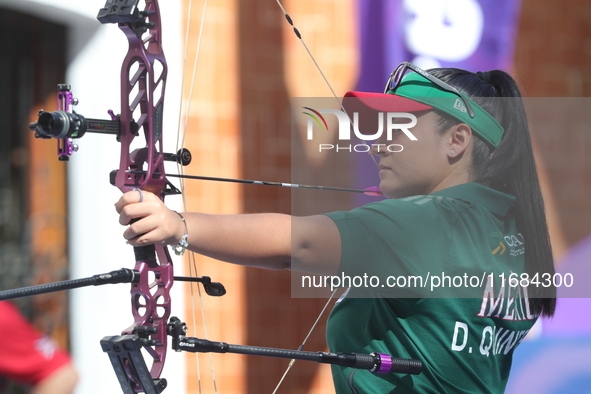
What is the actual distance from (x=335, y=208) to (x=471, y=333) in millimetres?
966

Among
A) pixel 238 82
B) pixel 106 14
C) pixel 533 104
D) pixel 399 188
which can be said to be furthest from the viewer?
pixel 533 104

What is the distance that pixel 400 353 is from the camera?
1.72 m

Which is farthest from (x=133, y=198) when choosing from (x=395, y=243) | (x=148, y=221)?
(x=395, y=243)

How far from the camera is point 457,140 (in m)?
1.84

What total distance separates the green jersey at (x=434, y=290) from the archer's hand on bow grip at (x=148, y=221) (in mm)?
345

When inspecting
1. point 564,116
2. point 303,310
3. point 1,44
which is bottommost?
point 303,310

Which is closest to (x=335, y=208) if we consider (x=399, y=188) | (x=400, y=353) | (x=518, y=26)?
(x=399, y=188)

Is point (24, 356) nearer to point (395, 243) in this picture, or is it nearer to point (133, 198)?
point (133, 198)

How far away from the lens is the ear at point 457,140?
72.2 inches

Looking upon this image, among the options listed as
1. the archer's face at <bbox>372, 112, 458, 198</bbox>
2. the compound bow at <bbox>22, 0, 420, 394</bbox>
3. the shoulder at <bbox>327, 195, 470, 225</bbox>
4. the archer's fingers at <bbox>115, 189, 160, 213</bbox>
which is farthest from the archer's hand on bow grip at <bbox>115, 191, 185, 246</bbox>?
the archer's face at <bbox>372, 112, 458, 198</bbox>

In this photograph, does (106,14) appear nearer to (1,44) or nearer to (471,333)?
(471,333)

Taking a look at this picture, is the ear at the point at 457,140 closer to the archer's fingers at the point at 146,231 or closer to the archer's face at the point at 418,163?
the archer's face at the point at 418,163

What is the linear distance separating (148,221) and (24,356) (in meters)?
0.87

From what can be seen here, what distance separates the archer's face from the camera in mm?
1824
